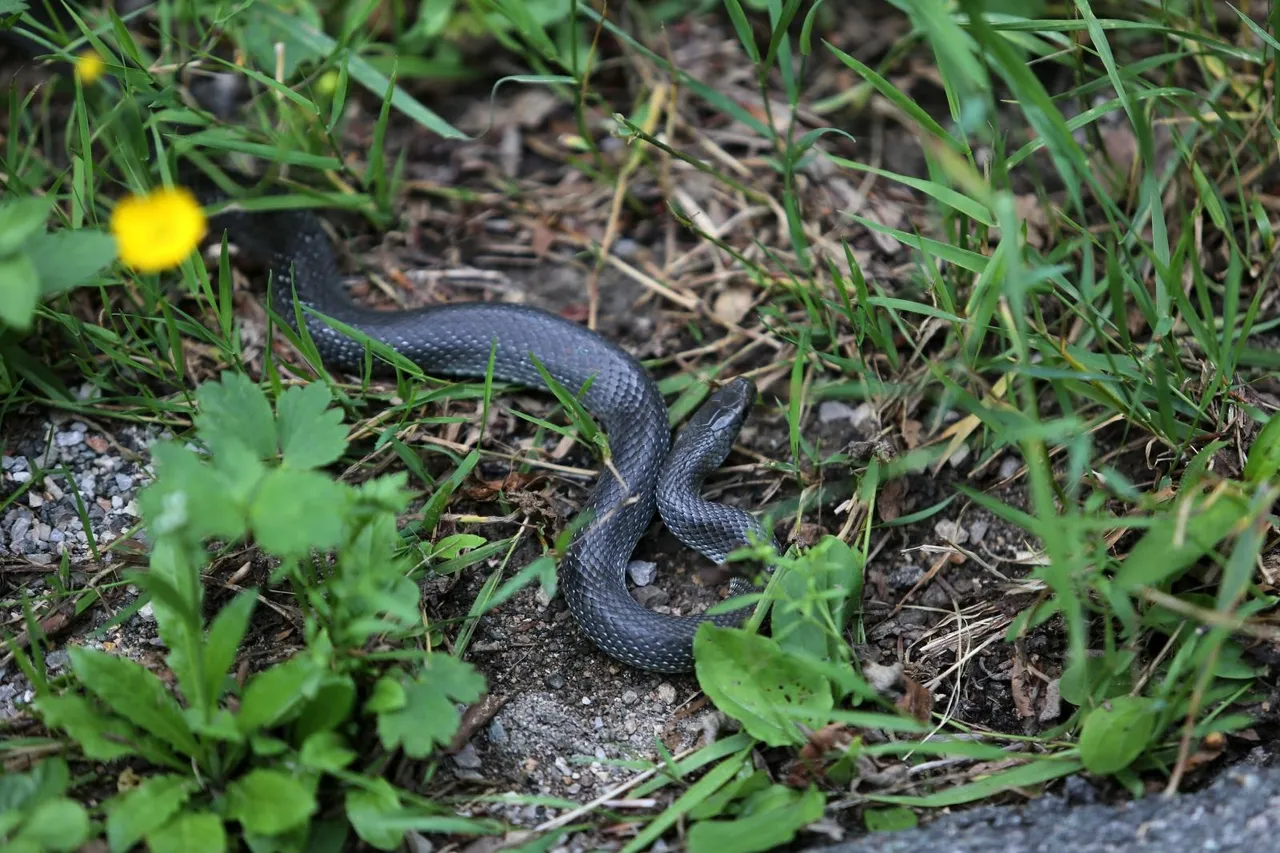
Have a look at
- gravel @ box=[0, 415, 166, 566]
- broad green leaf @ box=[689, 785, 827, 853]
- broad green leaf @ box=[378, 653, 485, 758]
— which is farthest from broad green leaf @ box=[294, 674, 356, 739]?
gravel @ box=[0, 415, 166, 566]

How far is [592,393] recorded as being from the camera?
4891mm

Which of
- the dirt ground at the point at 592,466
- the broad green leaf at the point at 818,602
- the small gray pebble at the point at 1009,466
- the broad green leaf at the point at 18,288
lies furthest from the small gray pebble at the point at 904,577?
the broad green leaf at the point at 18,288

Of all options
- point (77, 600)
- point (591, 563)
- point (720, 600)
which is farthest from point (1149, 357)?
point (77, 600)

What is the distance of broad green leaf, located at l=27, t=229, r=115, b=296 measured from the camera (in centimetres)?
308

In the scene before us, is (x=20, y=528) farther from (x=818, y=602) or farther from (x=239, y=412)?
(x=818, y=602)

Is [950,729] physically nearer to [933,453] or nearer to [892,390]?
[933,453]

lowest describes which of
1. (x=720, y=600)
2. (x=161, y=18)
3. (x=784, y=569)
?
(x=720, y=600)

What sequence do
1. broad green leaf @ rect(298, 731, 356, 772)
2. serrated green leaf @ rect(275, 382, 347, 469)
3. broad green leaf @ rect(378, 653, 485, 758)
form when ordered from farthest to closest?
serrated green leaf @ rect(275, 382, 347, 469) < broad green leaf @ rect(378, 653, 485, 758) < broad green leaf @ rect(298, 731, 356, 772)

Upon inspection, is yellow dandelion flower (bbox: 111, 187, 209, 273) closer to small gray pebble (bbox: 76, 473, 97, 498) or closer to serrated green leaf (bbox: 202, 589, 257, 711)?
serrated green leaf (bbox: 202, 589, 257, 711)

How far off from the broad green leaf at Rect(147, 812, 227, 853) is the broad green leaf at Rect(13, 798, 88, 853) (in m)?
0.19

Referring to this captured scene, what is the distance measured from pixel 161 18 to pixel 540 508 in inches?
121

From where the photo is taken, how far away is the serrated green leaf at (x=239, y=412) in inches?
128

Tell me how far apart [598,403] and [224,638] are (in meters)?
2.24

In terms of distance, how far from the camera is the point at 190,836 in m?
2.90
